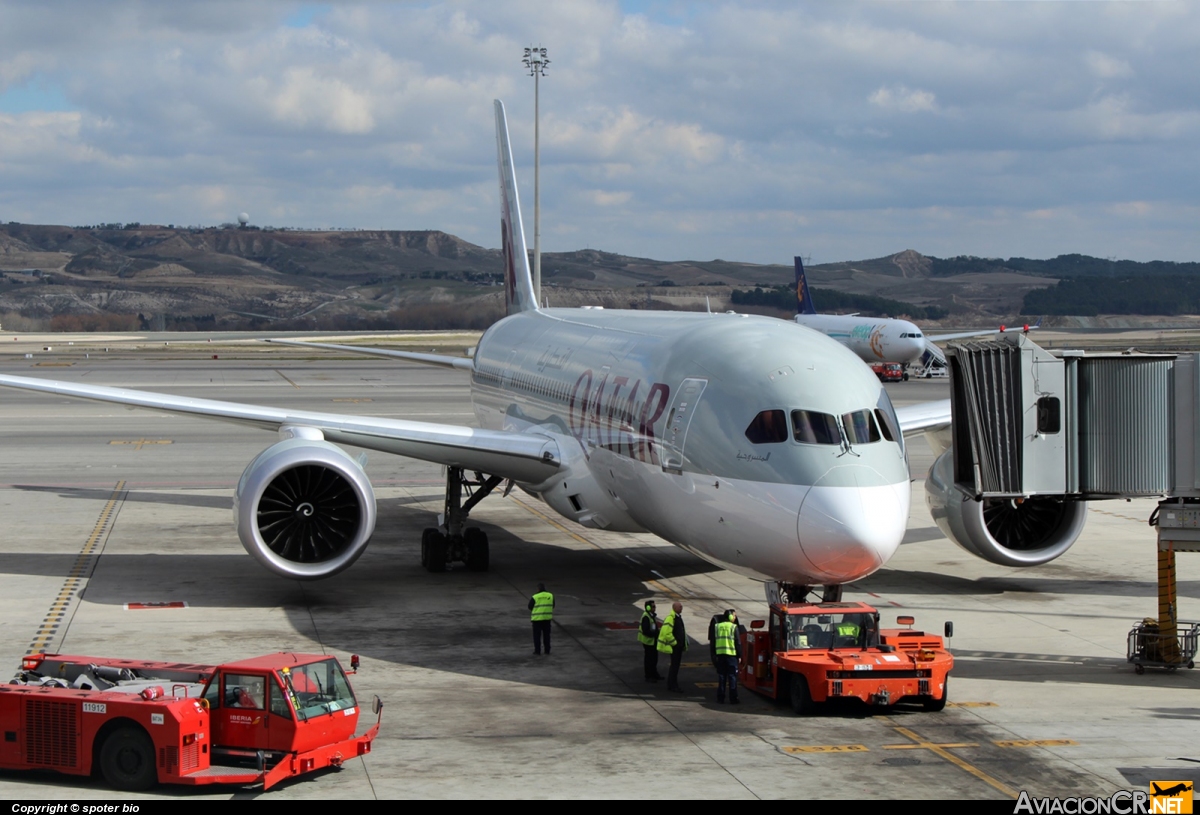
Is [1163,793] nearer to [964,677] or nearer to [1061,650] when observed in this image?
[964,677]

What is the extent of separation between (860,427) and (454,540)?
11.3 m

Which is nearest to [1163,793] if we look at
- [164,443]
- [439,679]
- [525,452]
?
[439,679]

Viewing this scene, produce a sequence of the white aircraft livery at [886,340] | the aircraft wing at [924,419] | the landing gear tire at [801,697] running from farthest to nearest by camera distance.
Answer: the white aircraft livery at [886,340] < the aircraft wing at [924,419] < the landing gear tire at [801,697]

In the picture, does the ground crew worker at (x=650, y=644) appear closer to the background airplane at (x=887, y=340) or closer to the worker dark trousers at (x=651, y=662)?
the worker dark trousers at (x=651, y=662)

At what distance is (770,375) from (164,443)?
35.2 m

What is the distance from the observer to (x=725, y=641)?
17.5 meters

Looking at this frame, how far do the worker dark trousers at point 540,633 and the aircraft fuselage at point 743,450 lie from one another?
2.29 m

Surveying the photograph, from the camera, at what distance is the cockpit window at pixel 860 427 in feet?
59.3

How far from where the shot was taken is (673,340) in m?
22.3

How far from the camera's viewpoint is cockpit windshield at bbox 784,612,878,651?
18.0 metres

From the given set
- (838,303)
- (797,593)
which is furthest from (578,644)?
(838,303)

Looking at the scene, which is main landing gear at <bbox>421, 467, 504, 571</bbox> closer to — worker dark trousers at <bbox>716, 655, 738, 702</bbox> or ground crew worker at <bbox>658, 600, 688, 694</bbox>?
ground crew worker at <bbox>658, 600, 688, 694</bbox>

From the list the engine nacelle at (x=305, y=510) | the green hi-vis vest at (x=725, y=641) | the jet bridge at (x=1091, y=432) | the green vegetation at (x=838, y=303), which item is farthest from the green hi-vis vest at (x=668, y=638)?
the green vegetation at (x=838, y=303)

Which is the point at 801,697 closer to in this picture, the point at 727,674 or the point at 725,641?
the point at 727,674
